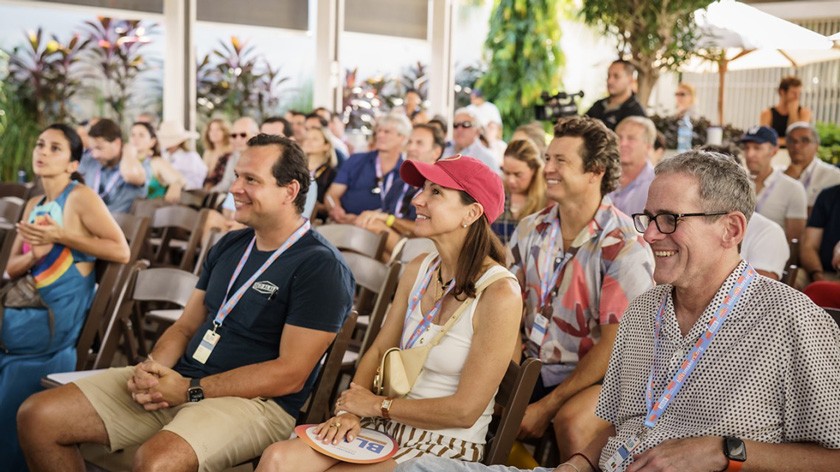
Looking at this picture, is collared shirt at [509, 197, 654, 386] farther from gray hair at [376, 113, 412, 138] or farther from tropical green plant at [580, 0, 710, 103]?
tropical green plant at [580, 0, 710, 103]

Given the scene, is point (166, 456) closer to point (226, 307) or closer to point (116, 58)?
point (226, 307)

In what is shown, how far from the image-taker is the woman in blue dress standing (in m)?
3.88

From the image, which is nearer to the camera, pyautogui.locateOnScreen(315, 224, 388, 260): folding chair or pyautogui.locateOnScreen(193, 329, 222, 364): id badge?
pyautogui.locateOnScreen(193, 329, 222, 364): id badge

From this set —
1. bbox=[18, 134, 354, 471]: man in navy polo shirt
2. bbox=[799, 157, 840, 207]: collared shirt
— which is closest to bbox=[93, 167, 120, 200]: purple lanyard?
bbox=[18, 134, 354, 471]: man in navy polo shirt

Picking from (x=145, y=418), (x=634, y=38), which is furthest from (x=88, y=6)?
(x=145, y=418)

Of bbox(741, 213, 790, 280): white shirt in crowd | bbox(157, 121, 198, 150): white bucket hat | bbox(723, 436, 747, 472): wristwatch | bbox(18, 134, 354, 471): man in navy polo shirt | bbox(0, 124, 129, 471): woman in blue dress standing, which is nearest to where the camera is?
bbox(723, 436, 747, 472): wristwatch

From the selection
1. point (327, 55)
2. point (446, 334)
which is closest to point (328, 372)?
point (446, 334)

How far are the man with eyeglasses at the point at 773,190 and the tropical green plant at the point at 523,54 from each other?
960 cm

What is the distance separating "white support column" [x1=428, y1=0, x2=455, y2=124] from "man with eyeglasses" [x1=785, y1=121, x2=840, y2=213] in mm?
7643

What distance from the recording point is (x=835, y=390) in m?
1.85

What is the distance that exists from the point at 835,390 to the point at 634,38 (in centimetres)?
598

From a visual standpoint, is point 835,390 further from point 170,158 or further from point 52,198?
point 170,158

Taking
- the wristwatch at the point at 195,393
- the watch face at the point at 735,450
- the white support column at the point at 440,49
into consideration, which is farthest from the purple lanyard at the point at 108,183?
the white support column at the point at 440,49

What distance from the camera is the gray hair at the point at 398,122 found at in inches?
263
